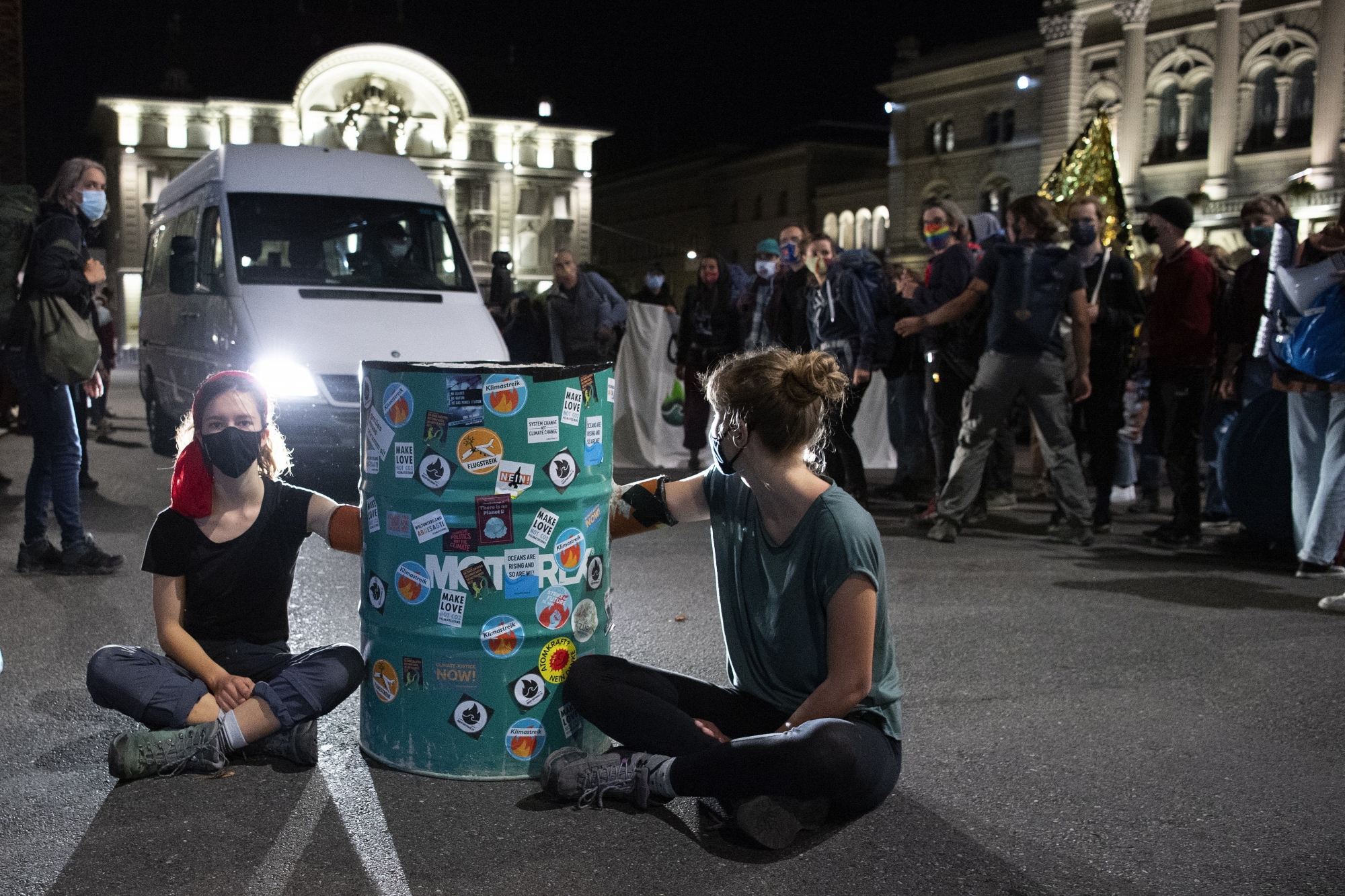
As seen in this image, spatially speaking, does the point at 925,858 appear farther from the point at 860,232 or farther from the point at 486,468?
the point at 860,232

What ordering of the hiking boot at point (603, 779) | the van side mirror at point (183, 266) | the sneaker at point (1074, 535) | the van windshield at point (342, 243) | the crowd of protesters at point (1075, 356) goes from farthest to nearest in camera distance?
the van side mirror at point (183, 266)
the van windshield at point (342, 243)
the sneaker at point (1074, 535)
the crowd of protesters at point (1075, 356)
the hiking boot at point (603, 779)

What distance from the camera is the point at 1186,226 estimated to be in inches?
329

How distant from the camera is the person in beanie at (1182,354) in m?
8.09

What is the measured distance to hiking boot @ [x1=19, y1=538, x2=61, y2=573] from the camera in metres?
6.72

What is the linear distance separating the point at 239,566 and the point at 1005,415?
17.9ft

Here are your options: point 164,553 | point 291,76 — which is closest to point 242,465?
point 164,553

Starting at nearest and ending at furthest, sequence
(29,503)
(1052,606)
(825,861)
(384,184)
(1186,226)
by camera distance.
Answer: (825,861), (1052,606), (29,503), (1186,226), (384,184)

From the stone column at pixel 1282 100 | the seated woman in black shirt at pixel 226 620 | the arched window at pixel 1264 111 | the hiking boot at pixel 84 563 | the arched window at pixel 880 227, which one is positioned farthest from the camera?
the arched window at pixel 880 227

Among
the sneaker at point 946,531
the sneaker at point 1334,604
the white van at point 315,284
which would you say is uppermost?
the white van at point 315,284

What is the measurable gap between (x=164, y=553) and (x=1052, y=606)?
166 inches

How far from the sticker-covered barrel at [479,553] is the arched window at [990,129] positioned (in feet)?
179

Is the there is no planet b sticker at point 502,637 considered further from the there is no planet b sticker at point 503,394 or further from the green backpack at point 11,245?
the green backpack at point 11,245

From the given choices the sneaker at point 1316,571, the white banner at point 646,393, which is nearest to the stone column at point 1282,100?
the white banner at point 646,393

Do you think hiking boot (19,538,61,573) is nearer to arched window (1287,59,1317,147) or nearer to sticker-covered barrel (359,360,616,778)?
sticker-covered barrel (359,360,616,778)
